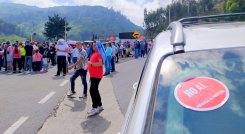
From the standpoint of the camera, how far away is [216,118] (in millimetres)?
1896

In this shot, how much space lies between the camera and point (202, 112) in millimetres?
1913

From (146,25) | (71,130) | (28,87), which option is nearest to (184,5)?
(146,25)

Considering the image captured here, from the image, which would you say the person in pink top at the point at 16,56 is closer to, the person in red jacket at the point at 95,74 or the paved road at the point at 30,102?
the paved road at the point at 30,102

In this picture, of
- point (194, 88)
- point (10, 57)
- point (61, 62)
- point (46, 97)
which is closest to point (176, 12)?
point (10, 57)

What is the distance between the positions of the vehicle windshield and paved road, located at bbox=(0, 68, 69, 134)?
218 inches

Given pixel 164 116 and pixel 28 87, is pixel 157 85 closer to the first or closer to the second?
pixel 164 116

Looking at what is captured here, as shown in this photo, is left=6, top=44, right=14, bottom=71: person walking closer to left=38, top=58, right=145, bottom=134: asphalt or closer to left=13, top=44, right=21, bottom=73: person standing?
left=13, top=44, right=21, bottom=73: person standing

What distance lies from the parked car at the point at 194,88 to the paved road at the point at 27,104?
18.0 ft

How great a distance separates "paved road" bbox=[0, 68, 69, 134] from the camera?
7730 millimetres

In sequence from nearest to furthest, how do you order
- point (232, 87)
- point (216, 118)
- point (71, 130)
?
point (216, 118) < point (232, 87) < point (71, 130)

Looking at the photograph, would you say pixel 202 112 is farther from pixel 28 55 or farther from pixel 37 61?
pixel 28 55

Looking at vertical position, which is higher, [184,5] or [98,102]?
[184,5]

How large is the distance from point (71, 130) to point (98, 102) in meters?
1.35

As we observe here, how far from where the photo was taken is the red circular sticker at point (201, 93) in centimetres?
193
